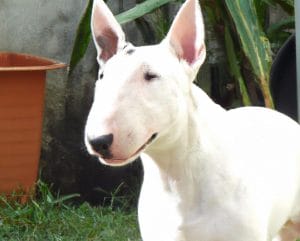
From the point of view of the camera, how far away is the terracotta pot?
439cm

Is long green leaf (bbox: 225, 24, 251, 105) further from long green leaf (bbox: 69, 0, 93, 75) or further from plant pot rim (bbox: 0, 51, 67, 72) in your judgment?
plant pot rim (bbox: 0, 51, 67, 72)

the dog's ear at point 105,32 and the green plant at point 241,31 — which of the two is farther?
the green plant at point 241,31

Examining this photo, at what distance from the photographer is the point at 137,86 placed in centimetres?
247

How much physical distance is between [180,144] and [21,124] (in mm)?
1904

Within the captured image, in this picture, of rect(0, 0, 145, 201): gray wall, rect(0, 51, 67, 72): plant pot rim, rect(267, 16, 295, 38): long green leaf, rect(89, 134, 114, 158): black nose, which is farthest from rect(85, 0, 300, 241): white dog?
rect(0, 0, 145, 201): gray wall

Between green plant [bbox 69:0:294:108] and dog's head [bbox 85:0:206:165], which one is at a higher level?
dog's head [bbox 85:0:206:165]

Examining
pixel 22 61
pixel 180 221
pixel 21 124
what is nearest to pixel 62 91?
pixel 22 61

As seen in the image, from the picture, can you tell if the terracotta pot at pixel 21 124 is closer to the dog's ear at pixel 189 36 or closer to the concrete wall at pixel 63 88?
the concrete wall at pixel 63 88

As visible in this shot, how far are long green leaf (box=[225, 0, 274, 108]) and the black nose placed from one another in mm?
1474

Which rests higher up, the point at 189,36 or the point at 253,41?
the point at 189,36

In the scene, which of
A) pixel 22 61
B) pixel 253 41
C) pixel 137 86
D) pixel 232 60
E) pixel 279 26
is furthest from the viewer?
pixel 22 61

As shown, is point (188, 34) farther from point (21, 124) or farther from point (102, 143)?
point (21, 124)

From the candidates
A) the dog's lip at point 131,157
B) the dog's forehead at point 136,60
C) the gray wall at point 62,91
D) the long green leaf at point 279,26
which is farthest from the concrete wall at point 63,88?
the dog's lip at point 131,157

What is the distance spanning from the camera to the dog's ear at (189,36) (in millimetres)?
2627
